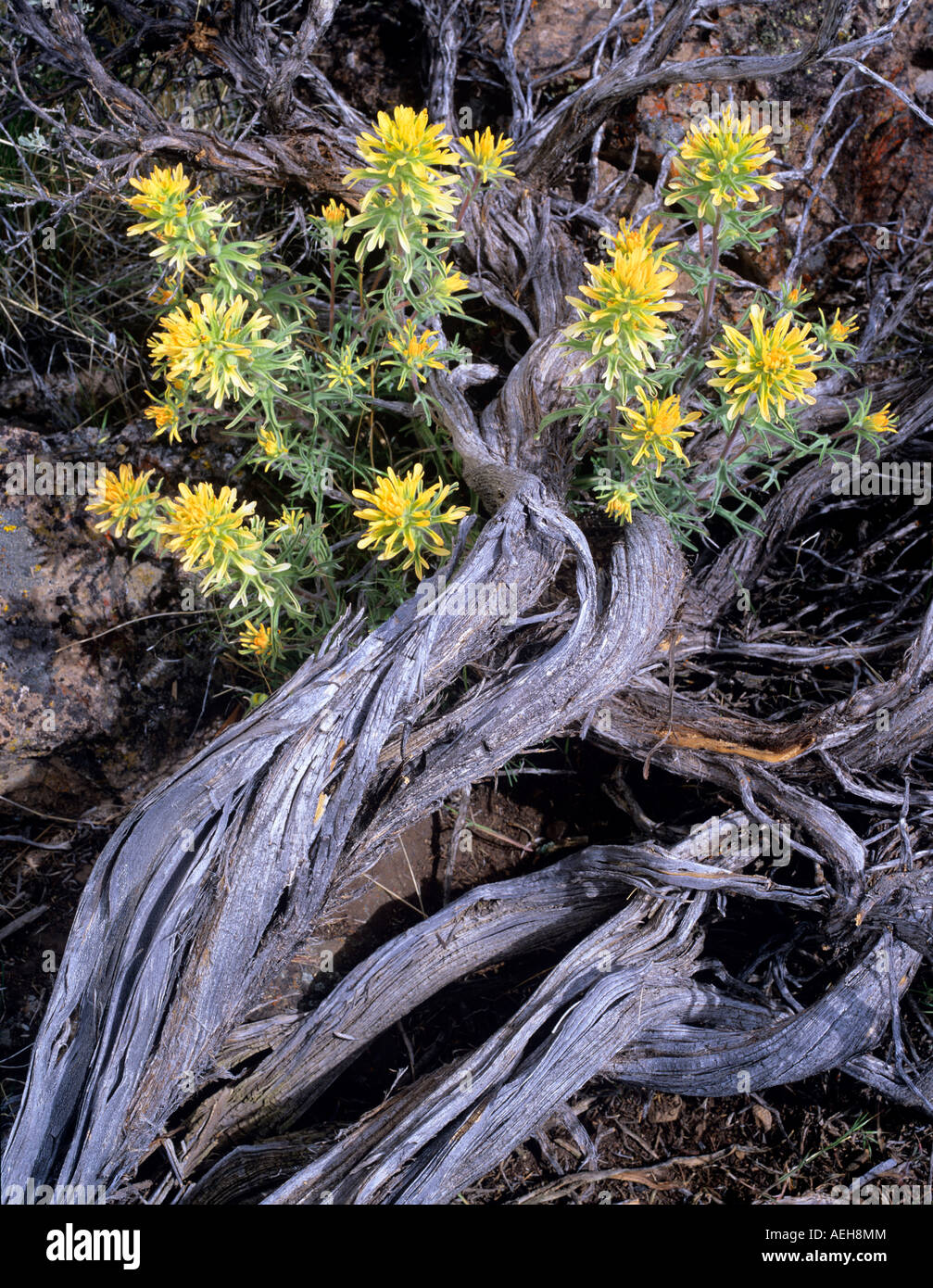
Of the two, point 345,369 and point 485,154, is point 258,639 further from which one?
point 485,154

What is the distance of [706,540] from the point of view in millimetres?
2582

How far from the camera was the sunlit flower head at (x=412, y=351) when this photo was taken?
2.05 meters

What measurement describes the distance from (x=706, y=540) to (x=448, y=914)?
137 centimetres

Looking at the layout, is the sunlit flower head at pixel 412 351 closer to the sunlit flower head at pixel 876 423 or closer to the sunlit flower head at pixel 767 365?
the sunlit flower head at pixel 767 365

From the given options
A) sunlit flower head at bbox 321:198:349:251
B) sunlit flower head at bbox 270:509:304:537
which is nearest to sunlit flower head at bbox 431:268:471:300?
sunlit flower head at bbox 321:198:349:251

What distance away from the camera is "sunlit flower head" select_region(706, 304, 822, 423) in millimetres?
1679

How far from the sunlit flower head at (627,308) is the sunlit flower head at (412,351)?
491 mm

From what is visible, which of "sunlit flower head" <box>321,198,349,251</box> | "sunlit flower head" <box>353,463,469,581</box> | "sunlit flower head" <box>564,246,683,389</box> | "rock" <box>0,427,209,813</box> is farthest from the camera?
"rock" <box>0,427,209,813</box>

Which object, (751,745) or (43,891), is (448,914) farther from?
(43,891)

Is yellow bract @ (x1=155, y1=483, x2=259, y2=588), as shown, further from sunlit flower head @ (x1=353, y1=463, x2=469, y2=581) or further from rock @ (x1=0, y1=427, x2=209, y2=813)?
rock @ (x1=0, y1=427, x2=209, y2=813)

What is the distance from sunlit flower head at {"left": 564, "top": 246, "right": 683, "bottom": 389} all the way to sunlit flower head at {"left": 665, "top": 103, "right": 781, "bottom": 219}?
0.18 meters

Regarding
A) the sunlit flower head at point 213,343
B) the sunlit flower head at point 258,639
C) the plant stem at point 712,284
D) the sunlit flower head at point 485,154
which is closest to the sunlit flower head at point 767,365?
the plant stem at point 712,284

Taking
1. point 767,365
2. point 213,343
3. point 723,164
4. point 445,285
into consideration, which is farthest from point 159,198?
point 767,365

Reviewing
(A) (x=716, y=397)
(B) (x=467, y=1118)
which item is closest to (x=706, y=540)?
(A) (x=716, y=397)
